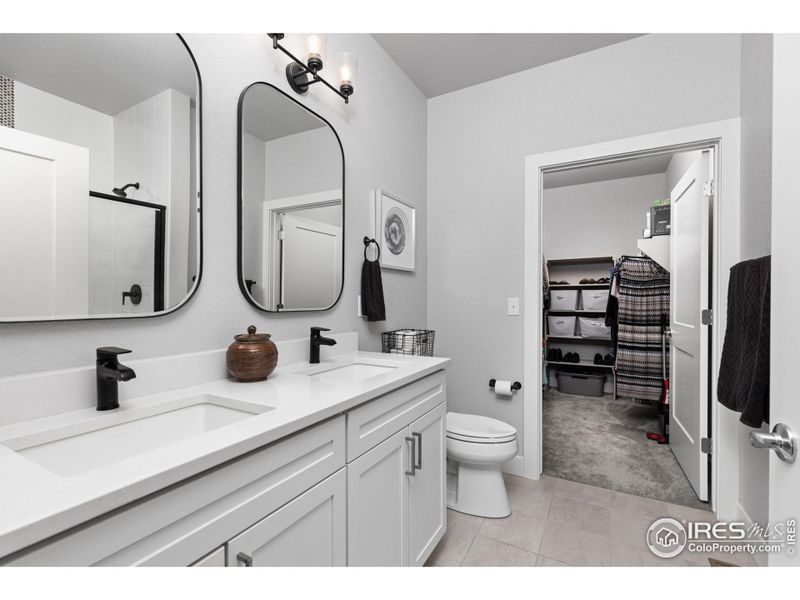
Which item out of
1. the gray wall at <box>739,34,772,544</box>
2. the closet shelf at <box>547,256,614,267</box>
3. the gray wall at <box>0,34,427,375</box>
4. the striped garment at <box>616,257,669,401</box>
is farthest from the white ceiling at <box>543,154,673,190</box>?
the gray wall at <box>0,34,427,375</box>

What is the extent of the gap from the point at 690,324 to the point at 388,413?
6.80ft

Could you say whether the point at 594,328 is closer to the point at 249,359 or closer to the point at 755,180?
the point at 755,180

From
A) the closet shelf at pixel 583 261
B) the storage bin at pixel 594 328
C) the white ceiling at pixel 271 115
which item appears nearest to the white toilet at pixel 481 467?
the white ceiling at pixel 271 115

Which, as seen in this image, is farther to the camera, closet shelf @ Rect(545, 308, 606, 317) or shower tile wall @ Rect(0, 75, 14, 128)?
closet shelf @ Rect(545, 308, 606, 317)

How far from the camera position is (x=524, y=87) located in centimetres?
250

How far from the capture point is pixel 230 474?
0.74 meters

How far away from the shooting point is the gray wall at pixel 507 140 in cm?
207

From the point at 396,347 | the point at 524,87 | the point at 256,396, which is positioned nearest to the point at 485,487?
the point at 396,347

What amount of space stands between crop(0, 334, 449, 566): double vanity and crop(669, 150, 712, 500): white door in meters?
1.61

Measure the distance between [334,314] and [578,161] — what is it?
1712 mm

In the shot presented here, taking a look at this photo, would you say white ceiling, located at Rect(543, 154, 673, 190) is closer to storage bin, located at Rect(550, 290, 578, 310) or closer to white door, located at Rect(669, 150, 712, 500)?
storage bin, located at Rect(550, 290, 578, 310)

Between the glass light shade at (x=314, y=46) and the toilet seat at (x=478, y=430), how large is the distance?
6.13 ft

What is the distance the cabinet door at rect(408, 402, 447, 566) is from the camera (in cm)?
144

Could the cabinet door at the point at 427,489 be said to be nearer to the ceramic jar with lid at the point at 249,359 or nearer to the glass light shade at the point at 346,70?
the ceramic jar with lid at the point at 249,359
